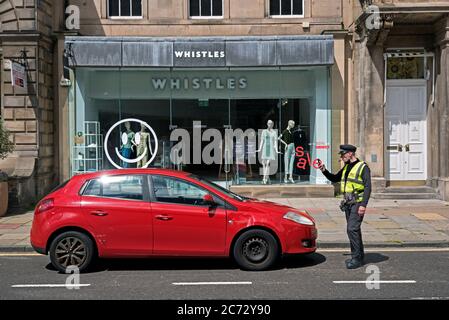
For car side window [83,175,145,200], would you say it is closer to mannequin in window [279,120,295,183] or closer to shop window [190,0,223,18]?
mannequin in window [279,120,295,183]

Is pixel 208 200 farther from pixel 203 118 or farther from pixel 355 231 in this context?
pixel 203 118

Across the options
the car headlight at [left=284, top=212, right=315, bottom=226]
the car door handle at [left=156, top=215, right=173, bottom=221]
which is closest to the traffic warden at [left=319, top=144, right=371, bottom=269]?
the car headlight at [left=284, top=212, right=315, bottom=226]

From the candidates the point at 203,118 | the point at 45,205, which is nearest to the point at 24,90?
the point at 203,118

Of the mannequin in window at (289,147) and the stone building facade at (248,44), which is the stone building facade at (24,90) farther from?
the mannequin in window at (289,147)

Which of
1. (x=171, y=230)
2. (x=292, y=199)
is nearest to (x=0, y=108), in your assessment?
(x=292, y=199)

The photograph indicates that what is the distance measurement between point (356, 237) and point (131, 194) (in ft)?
11.0

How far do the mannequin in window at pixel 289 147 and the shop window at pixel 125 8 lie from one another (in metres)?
5.63

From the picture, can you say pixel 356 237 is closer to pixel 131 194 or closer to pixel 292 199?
pixel 131 194

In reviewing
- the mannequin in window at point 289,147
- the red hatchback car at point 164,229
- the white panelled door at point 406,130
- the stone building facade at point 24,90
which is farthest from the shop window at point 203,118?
the red hatchback car at point 164,229

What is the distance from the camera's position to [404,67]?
15820mm

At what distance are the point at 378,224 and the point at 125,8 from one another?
9862 millimetres

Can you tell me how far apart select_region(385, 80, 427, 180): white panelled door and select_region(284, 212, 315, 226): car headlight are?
855 centimetres

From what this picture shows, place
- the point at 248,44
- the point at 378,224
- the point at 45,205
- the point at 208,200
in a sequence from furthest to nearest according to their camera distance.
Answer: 1. the point at 248,44
2. the point at 378,224
3. the point at 45,205
4. the point at 208,200

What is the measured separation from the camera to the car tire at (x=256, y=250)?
25.0ft
